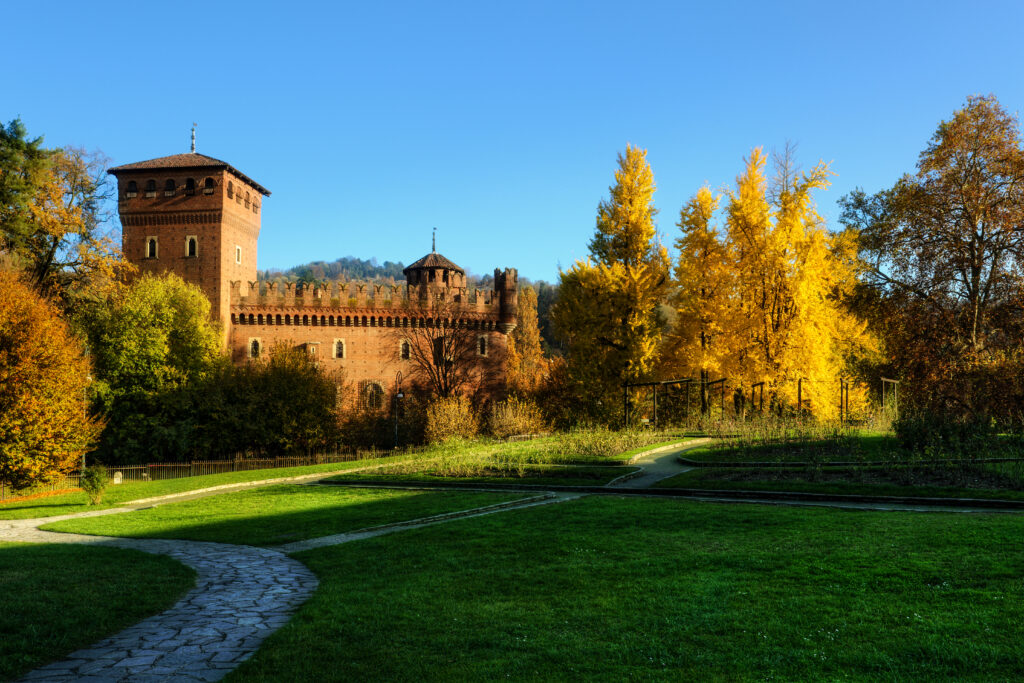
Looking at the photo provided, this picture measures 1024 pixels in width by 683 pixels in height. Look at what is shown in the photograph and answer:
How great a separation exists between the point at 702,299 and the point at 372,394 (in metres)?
23.9

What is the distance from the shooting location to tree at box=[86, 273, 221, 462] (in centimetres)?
3675

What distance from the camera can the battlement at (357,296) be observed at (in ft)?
146

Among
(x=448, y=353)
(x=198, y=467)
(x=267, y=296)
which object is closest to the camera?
(x=198, y=467)

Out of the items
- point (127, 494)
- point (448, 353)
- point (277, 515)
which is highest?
point (448, 353)

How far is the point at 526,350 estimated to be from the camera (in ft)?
205

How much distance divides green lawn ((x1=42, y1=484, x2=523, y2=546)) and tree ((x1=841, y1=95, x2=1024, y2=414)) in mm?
18677

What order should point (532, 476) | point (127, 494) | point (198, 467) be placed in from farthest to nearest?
point (198, 467) → point (127, 494) → point (532, 476)

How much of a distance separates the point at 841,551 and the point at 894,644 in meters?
2.84

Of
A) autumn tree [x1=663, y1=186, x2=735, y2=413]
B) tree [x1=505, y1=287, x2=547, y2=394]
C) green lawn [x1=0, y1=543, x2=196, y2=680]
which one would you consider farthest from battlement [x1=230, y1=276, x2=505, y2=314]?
green lawn [x1=0, y1=543, x2=196, y2=680]

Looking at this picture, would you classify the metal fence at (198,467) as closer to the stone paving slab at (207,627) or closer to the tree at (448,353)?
the tree at (448,353)

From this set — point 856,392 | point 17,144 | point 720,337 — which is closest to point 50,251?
point 17,144

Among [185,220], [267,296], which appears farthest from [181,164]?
[267,296]

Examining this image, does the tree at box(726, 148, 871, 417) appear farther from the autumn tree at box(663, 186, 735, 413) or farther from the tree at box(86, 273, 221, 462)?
the tree at box(86, 273, 221, 462)

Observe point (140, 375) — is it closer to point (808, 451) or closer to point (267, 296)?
point (267, 296)
